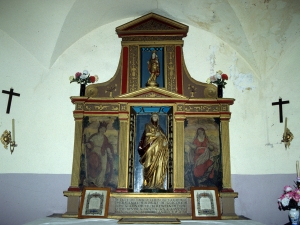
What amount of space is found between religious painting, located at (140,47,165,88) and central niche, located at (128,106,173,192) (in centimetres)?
45

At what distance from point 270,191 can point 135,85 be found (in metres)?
2.88

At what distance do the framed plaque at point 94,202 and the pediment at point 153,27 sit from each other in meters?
2.80

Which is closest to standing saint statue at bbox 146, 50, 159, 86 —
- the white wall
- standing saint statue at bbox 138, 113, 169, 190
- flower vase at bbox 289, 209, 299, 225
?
the white wall

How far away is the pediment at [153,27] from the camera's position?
5984mm

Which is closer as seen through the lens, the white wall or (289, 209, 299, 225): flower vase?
(289, 209, 299, 225): flower vase

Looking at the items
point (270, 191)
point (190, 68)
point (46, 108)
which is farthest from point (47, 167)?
point (270, 191)

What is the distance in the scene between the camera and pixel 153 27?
6.05 m

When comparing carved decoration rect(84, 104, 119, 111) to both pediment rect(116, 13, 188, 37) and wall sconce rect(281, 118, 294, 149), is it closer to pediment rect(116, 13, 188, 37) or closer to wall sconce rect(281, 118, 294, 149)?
pediment rect(116, 13, 188, 37)

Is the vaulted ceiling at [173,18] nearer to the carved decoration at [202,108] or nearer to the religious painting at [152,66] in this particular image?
the religious painting at [152,66]

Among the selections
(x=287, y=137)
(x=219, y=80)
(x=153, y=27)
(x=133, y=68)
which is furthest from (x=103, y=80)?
(x=287, y=137)

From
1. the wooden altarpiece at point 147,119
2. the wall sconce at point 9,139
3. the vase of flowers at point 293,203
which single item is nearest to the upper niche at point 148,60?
the wooden altarpiece at point 147,119

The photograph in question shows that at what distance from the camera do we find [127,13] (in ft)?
20.0

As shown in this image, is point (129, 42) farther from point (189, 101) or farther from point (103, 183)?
point (103, 183)

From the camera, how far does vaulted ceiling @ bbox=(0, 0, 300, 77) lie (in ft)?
17.8
